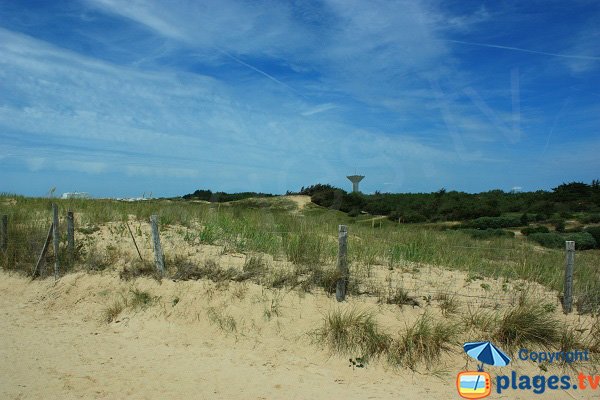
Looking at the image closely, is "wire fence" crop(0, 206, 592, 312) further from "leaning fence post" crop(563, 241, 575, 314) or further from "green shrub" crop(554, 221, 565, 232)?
"green shrub" crop(554, 221, 565, 232)

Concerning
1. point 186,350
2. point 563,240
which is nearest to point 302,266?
point 186,350

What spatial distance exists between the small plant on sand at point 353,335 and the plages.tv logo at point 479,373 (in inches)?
46.8

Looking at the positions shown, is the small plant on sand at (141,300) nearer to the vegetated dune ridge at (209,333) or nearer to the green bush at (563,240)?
the vegetated dune ridge at (209,333)

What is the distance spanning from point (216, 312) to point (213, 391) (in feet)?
7.51

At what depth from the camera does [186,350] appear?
300 inches

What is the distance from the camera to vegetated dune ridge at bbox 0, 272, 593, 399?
632cm

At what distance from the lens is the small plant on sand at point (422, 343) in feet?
22.7

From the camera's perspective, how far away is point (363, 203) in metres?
33.8

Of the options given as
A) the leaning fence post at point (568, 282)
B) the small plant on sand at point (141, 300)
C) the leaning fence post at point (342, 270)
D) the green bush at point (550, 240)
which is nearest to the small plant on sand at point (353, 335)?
the leaning fence post at point (342, 270)

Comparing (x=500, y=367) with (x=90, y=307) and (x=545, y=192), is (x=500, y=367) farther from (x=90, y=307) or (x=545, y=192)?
(x=545, y=192)

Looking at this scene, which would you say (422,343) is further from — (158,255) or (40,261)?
(40,261)

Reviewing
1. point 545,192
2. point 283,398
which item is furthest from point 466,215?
point 283,398

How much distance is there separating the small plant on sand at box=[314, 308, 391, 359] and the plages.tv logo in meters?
1.19

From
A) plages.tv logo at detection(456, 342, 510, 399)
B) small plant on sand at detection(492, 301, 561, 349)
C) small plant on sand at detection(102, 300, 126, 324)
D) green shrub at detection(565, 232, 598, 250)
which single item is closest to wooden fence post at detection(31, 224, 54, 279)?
small plant on sand at detection(102, 300, 126, 324)
